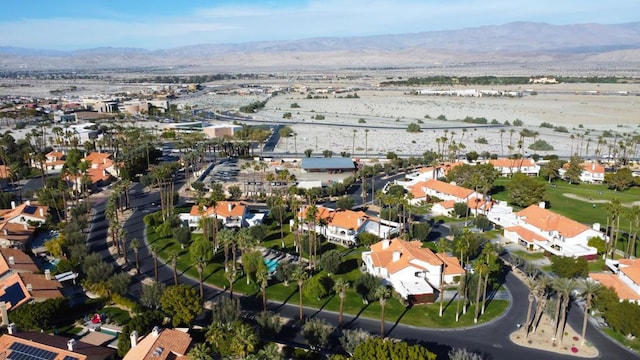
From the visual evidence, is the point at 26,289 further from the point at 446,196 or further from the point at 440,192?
the point at 440,192

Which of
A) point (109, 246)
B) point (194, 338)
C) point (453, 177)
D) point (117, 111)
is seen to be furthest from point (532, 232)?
point (117, 111)

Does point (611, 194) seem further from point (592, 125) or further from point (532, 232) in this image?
point (592, 125)

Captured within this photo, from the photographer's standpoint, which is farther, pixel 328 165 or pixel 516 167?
pixel 328 165

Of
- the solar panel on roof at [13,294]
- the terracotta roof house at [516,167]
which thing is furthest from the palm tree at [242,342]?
the terracotta roof house at [516,167]

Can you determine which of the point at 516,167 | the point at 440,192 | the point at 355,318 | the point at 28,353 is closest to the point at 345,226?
the point at 355,318

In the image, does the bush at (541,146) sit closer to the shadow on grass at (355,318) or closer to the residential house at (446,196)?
the residential house at (446,196)

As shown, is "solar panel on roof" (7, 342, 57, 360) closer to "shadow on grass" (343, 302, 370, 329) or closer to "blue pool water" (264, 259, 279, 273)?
"shadow on grass" (343, 302, 370, 329)
